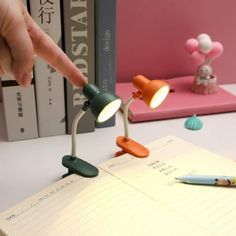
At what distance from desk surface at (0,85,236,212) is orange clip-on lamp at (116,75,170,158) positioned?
4 centimetres

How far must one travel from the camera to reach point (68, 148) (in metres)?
0.65

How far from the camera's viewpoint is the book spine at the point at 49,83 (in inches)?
24.0

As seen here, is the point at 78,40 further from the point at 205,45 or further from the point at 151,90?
the point at 205,45

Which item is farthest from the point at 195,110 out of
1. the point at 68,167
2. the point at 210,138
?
the point at 68,167

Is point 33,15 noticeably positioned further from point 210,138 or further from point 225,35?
point 225,35

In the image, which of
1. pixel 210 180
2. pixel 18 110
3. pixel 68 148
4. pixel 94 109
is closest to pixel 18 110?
pixel 18 110

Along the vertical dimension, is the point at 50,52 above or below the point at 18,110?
above

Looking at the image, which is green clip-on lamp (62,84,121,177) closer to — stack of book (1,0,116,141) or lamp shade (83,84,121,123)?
lamp shade (83,84,121,123)

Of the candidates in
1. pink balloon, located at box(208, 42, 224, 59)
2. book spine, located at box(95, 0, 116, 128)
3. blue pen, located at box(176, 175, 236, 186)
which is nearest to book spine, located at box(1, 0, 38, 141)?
book spine, located at box(95, 0, 116, 128)

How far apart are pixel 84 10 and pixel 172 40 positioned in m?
0.33

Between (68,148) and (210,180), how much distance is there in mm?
241

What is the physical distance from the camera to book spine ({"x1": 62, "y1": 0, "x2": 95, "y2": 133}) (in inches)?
24.5

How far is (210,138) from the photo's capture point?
0.69 m

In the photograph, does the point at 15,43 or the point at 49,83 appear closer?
the point at 15,43
